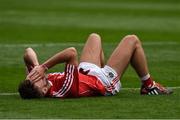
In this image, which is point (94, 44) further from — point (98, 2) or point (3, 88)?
point (98, 2)

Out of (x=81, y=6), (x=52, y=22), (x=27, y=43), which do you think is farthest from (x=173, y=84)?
(x=81, y=6)

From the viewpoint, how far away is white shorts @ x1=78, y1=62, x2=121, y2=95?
1297cm

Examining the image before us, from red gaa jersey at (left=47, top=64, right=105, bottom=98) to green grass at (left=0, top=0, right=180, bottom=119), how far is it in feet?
0.49

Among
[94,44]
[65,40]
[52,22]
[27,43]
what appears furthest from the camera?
[52,22]

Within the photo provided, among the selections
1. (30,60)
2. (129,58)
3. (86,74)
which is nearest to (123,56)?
(129,58)

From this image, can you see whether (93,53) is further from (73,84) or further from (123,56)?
(73,84)

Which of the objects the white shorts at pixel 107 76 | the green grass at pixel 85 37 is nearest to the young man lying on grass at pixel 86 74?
the white shorts at pixel 107 76

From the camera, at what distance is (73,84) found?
41.8 ft

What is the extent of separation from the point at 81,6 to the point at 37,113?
2759cm

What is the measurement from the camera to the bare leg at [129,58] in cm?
1322

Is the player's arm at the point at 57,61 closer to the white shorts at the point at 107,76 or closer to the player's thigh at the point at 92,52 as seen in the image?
the white shorts at the point at 107,76

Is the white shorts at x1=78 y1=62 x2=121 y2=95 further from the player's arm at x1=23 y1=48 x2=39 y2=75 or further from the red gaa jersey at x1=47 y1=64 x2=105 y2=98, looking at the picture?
the player's arm at x1=23 y1=48 x2=39 y2=75

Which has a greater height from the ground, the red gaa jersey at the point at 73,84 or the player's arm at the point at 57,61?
the player's arm at the point at 57,61

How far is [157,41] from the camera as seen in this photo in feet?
75.6
